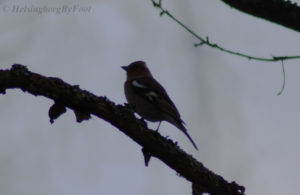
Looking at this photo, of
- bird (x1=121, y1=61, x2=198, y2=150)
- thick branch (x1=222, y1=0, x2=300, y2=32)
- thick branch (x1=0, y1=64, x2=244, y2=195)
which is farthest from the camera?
bird (x1=121, y1=61, x2=198, y2=150)

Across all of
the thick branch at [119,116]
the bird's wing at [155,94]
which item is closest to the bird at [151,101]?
the bird's wing at [155,94]

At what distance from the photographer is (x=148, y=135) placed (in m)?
3.78

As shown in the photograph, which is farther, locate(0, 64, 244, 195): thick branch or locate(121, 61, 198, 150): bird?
locate(121, 61, 198, 150): bird

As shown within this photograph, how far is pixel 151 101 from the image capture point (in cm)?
713

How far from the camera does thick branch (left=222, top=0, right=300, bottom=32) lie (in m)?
2.78

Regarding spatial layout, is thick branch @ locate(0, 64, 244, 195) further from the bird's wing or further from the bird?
the bird's wing

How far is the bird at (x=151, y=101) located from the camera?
22.1 feet

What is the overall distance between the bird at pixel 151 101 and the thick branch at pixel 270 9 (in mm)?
3399

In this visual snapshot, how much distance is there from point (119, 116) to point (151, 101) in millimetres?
3419

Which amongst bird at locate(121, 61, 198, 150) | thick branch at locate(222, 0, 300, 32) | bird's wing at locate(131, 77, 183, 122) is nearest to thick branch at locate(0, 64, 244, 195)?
thick branch at locate(222, 0, 300, 32)

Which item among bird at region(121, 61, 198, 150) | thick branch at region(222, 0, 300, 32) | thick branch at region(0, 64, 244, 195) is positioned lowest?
thick branch at region(0, 64, 244, 195)

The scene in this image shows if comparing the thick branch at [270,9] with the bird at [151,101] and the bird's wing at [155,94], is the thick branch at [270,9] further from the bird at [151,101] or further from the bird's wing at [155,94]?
the bird's wing at [155,94]

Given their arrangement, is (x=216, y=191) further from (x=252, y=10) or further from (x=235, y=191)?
(x=252, y=10)

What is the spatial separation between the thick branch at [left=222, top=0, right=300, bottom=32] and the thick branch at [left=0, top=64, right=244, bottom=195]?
133 cm
